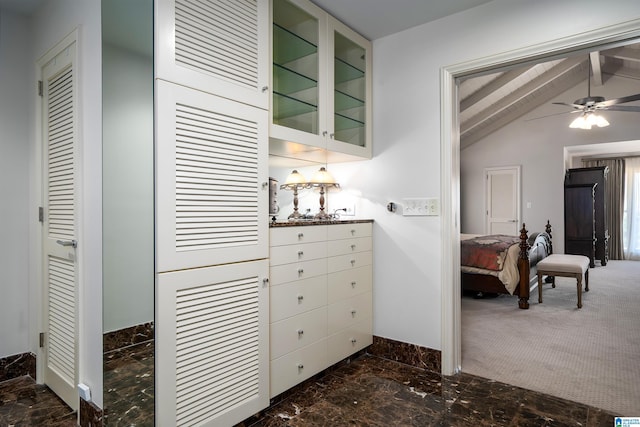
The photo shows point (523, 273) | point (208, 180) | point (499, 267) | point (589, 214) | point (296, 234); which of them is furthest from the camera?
point (589, 214)

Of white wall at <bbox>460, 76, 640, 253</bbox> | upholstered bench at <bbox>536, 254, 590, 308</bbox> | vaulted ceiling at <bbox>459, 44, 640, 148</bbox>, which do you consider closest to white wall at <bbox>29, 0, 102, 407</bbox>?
upholstered bench at <bbox>536, 254, 590, 308</bbox>

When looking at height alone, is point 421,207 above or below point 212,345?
above

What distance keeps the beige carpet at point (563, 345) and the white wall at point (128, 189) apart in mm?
2244

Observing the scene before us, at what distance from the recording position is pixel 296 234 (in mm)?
2213

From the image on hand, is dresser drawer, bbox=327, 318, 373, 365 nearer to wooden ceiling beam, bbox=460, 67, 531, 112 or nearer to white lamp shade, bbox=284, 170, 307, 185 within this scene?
white lamp shade, bbox=284, 170, 307, 185

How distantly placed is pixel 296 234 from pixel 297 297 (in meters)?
0.39

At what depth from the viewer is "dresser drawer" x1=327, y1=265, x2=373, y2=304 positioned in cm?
249

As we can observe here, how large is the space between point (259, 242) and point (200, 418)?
0.87 metres

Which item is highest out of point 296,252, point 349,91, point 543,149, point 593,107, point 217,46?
point 593,107

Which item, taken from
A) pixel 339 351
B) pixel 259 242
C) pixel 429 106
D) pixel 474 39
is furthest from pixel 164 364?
pixel 474 39

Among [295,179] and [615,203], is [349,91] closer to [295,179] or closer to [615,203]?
[295,179]

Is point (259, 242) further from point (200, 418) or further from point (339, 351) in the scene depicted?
point (339, 351)

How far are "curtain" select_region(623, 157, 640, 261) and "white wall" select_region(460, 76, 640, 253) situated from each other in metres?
2.01

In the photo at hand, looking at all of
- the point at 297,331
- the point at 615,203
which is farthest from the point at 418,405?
the point at 615,203
